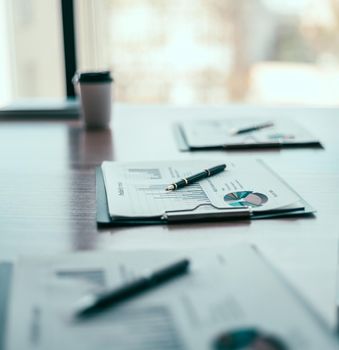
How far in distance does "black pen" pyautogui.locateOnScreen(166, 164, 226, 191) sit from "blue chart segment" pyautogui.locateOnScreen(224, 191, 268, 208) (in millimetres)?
72

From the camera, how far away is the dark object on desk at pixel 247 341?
488 millimetres

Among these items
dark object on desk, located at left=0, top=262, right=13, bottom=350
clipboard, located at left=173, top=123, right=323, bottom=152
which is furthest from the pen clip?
clipboard, located at left=173, top=123, right=323, bottom=152

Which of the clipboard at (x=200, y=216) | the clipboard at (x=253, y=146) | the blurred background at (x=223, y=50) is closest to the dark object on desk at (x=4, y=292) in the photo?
the clipboard at (x=200, y=216)

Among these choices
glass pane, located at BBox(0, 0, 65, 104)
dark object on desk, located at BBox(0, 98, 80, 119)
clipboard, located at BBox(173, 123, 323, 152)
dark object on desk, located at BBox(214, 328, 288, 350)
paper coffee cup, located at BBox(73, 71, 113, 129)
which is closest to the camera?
dark object on desk, located at BBox(214, 328, 288, 350)

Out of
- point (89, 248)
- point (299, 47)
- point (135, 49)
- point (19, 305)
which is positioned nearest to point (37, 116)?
point (89, 248)

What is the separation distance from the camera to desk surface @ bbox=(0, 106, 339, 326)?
708 mm

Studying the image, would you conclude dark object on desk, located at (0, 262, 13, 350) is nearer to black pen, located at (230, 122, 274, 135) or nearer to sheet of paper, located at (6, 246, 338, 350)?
sheet of paper, located at (6, 246, 338, 350)

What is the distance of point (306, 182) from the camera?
974 millimetres

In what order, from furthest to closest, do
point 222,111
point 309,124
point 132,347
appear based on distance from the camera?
point 222,111
point 309,124
point 132,347

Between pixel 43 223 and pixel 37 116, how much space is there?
0.75 m

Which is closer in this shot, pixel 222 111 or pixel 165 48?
pixel 222 111

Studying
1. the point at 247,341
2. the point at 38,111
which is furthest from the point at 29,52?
the point at 247,341

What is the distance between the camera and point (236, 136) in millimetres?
1270

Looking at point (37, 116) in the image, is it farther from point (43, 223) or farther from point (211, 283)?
point (211, 283)
